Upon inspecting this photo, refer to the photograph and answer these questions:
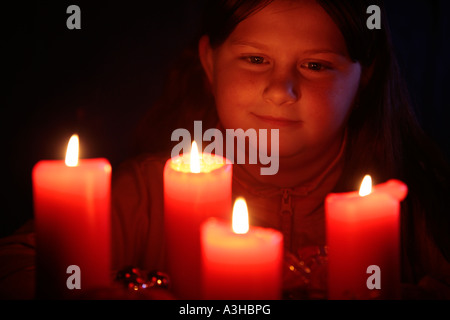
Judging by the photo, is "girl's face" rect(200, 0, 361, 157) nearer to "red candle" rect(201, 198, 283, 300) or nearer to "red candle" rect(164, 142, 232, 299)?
"red candle" rect(164, 142, 232, 299)

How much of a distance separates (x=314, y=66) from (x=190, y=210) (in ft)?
2.03

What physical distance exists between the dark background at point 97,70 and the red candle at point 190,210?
2.98ft

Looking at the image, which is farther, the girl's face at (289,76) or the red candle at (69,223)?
the girl's face at (289,76)

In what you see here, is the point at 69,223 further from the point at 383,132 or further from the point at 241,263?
the point at 383,132

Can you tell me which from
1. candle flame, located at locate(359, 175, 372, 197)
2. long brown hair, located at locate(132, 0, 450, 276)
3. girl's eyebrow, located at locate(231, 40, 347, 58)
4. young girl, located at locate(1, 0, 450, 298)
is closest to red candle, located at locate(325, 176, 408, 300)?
candle flame, located at locate(359, 175, 372, 197)

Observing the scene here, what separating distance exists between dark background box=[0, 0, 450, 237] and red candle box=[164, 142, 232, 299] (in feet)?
2.98

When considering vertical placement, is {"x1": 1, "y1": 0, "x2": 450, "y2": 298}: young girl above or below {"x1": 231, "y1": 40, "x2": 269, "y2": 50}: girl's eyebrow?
below

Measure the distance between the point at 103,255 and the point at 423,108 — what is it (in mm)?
1267

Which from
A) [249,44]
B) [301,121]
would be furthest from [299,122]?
[249,44]

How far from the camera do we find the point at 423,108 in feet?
5.50

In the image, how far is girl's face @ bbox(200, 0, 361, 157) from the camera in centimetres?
120

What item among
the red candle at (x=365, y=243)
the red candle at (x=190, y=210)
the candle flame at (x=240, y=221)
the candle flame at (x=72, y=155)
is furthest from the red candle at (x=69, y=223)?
the red candle at (x=365, y=243)

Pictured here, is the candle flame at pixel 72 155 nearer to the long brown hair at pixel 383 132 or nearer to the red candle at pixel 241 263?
the red candle at pixel 241 263

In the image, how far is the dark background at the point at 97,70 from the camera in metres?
1.55
